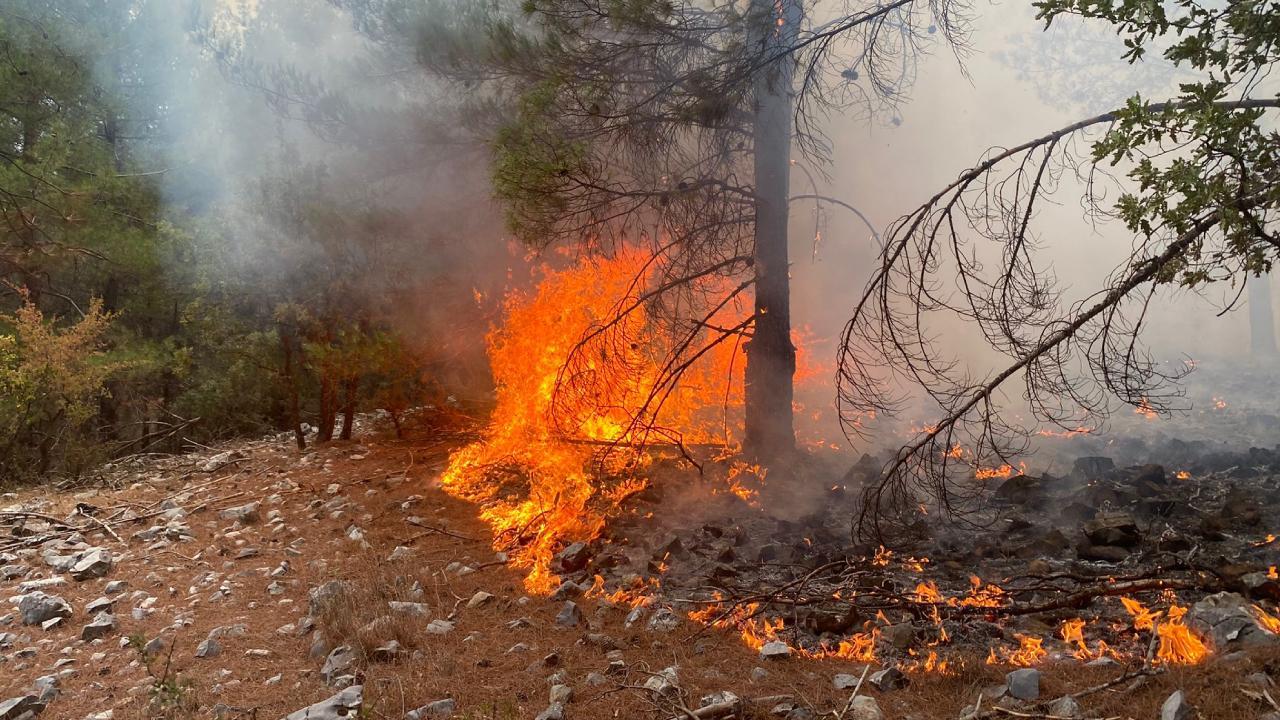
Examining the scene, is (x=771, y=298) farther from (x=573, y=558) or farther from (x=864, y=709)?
(x=864, y=709)

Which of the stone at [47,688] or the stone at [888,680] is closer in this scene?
the stone at [888,680]

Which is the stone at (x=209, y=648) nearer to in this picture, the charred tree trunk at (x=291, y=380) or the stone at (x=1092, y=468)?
the charred tree trunk at (x=291, y=380)

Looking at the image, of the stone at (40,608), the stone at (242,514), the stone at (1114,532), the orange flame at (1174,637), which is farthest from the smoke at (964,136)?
the stone at (40,608)

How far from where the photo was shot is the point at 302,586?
534 cm

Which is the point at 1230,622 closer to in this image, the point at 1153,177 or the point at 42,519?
the point at 1153,177

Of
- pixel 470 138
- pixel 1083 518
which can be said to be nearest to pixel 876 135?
pixel 470 138

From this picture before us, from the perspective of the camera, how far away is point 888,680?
3449 millimetres

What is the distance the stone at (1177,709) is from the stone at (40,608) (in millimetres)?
6584

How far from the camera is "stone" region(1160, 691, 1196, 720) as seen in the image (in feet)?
8.80

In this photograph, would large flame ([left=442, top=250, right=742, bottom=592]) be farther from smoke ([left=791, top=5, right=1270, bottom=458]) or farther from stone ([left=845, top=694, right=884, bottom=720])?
smoke ([left=791, top=5, right=1270, bottom=458])

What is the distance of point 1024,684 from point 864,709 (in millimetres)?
740

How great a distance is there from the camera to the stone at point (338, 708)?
3340 millimetres

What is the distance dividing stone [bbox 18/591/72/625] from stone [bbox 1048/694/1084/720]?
6.21 m

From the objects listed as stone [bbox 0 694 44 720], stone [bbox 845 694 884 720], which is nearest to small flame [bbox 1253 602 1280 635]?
stone [bbox 845 694 884 720]
